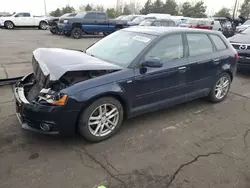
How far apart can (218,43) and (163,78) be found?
71.4 inches

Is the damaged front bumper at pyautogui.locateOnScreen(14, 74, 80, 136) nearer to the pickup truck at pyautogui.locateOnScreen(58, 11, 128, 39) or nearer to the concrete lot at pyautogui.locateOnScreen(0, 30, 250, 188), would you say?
the concrete lot at pyautogui.locateOnScreen(0, 30, 250, 188)

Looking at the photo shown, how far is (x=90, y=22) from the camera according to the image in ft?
55.0

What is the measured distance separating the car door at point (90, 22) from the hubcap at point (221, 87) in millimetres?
13425

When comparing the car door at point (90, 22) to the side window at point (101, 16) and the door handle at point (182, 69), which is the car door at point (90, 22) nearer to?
the side window at point (101, 16)

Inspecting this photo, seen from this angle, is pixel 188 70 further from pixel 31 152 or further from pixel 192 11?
pixel 192 11

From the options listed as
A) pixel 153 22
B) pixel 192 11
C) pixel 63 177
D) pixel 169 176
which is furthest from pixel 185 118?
pixel 192 11

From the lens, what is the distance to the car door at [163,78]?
Result: 355 centimetres

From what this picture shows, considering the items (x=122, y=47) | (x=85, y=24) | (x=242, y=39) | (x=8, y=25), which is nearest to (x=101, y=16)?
(x=85, y=24)

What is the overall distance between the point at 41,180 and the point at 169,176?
56.6 inches

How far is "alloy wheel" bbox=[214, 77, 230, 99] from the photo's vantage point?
4879 mm

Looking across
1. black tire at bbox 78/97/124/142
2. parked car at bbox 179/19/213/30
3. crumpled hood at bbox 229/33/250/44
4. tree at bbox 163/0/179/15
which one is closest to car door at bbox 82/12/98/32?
parked car at bbox 179/19/213/30

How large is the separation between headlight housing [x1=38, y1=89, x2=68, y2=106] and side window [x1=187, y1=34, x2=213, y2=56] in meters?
2.43

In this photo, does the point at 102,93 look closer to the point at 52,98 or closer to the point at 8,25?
the point at 52,98

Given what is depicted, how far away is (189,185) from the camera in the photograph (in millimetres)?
2600
